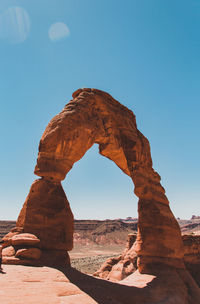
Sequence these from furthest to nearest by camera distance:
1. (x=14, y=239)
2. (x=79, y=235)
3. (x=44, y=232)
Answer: (x=79, y=235), (x=44, y=232), (x=14, y=239)

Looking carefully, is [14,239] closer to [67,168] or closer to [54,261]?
[54,261]

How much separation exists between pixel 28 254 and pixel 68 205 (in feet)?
7.90

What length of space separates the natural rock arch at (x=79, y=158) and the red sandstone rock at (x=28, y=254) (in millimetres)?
463

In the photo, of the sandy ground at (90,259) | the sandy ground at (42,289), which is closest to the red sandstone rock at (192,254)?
the sandy ground at (42,289)

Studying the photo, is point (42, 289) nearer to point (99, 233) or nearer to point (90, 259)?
point (90, 259)

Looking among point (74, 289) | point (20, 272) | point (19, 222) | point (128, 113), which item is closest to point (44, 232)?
point (19, 222)

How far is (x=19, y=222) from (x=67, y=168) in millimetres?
2554

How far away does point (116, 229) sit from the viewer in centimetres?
7731

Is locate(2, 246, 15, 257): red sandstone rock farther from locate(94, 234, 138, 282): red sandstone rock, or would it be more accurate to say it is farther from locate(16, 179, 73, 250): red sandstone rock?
locate(94, 234, 138, 282): red sandstone rock

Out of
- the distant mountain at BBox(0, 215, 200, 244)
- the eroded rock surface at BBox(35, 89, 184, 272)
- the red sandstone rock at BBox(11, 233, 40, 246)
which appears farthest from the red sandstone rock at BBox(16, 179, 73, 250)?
the distant mountain at BBox(0, 215, 200, 244)

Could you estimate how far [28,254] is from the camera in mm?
6074

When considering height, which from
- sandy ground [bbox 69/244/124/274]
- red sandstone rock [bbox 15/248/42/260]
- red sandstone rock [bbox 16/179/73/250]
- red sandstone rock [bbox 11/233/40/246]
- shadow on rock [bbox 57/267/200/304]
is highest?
red sandstone rock [bbox 16/179/73/250]

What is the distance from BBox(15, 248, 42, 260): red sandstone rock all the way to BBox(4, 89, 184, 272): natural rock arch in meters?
0.46

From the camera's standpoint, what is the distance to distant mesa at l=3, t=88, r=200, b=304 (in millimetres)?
7270
